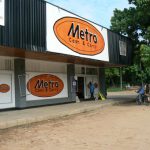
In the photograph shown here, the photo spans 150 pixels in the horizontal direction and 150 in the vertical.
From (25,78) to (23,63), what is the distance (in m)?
0.87

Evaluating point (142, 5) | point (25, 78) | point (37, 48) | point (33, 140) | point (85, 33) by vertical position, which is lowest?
point (33, 140)

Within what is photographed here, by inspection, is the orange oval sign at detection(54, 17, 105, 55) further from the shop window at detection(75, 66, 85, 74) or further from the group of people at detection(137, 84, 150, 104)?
the group of people at detection(137, 84, 150, 104)

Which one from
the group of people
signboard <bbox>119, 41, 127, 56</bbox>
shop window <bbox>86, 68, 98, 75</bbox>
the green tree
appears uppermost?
the green tree

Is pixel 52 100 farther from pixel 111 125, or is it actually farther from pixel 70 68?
pixel 111 125

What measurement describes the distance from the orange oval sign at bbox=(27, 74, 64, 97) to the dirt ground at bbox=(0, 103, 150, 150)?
21.2ft

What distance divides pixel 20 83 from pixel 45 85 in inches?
117

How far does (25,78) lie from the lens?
67.3ft

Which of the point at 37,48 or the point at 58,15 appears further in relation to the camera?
the point at 58,15

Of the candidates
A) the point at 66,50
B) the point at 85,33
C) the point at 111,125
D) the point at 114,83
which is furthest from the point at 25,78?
the point at 114,83

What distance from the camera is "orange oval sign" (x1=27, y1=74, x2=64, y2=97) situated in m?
21.3

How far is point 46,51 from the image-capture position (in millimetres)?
18000

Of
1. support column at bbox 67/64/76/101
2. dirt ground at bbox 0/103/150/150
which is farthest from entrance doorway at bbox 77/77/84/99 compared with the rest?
dirt ground at bbox 0/103/150/150

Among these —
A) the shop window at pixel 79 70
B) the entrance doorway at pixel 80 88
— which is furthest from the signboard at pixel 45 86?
the entrance doorway at pixel 80 88

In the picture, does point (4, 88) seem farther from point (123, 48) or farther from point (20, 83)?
point (123, 48)
